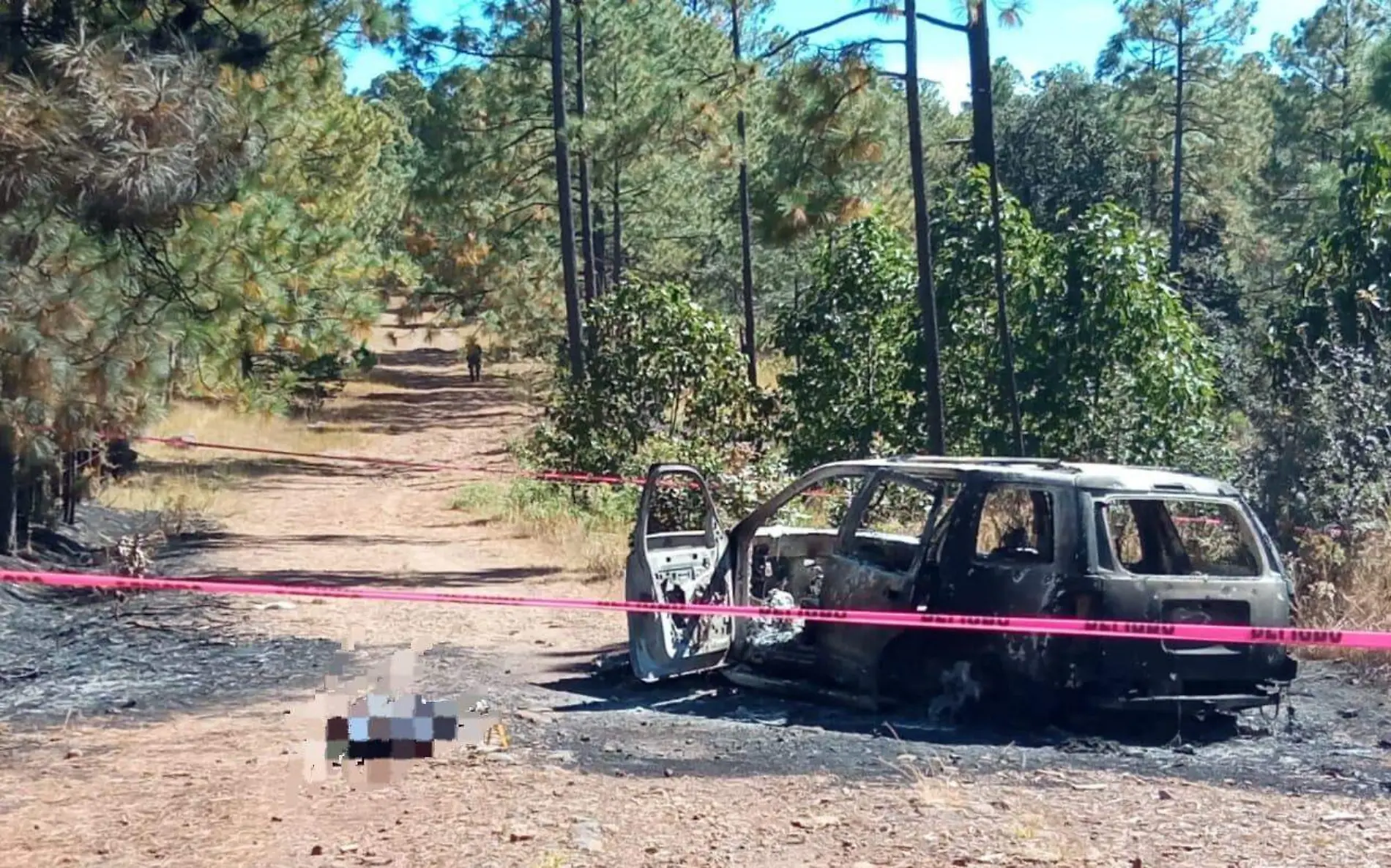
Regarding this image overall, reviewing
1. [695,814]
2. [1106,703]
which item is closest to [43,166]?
[695,814]

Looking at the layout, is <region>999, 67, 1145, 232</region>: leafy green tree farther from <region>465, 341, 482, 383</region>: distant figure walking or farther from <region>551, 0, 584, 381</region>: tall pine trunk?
<region>465, 341, 482, 383</region>: distant figure walking

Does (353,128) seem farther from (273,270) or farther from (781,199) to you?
(781,199)

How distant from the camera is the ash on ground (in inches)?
368

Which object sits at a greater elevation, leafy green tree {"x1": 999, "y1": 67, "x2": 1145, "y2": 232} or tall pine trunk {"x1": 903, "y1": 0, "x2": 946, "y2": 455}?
leafy green tree {"x1": 999, "y1": 67, "x2": 1145, "y2": 232}

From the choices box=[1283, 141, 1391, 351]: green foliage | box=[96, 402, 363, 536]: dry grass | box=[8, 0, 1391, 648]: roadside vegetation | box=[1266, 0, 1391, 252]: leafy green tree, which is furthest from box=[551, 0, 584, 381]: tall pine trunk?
box=[1266, 0, 1391, 252]: leafy green tree

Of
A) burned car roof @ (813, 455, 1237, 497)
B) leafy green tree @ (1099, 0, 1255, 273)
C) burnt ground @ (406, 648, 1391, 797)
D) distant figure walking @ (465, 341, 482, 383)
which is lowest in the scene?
burnt ground @ (406, 648, 1391, 797)

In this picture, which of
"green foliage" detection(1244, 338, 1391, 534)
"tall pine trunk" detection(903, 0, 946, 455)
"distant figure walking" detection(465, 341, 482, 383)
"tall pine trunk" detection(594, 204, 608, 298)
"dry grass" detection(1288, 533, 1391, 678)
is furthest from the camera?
"distant figure walking" detection(465, 341, 482, 383)

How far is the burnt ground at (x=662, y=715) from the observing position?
7855mm

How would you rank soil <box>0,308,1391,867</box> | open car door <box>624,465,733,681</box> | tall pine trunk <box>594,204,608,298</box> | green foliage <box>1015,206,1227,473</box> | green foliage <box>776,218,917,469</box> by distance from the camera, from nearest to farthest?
soil <box>0,308,1391,867</box>, open car door <box>624,465,733,681</box>, green foliage <box>1015,206,1227,473</box>, green foliage <box>776,218,917,469</box>, tall pine trunk <box>594,204,608,298</box>

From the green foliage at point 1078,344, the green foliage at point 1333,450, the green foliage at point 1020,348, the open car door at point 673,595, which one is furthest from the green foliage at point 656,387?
the open car door at point 673,595

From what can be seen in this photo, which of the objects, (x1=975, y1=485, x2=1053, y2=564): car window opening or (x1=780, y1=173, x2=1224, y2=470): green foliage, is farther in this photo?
(x1=780, y1=173, x2=1224, y2=470): green foliage

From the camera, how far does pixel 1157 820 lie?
22.2ft

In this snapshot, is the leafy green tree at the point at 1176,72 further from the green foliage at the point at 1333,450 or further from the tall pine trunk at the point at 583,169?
the green foliage at the point at 1333,450

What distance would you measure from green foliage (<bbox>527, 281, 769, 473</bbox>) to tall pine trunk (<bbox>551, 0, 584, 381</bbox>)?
1.76m
